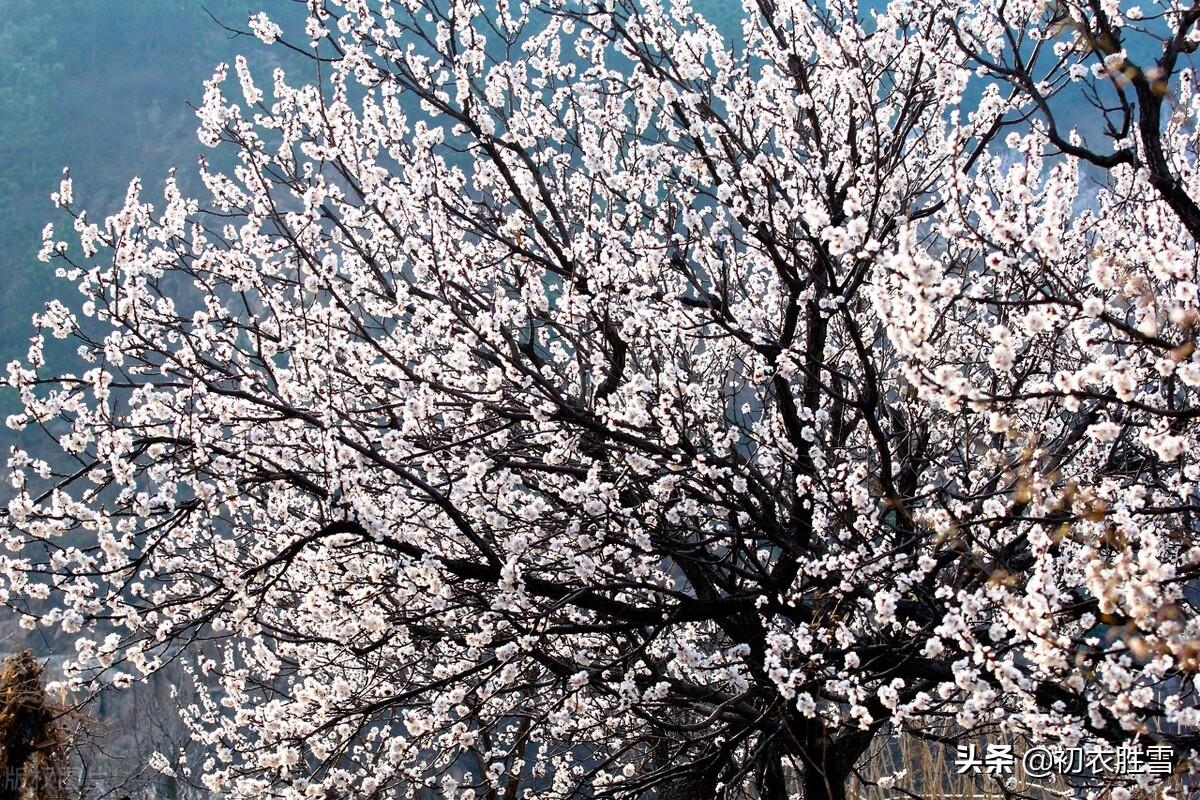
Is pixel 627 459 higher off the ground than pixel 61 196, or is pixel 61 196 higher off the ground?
pixel 61 196

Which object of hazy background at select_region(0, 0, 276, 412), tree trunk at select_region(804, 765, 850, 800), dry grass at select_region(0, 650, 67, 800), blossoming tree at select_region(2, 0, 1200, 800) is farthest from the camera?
hazy background at select_region(0, 0, 276, 412)

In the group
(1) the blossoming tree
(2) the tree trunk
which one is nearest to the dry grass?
(1) the blossoming tree

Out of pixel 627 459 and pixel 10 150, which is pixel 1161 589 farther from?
pixel 10 150

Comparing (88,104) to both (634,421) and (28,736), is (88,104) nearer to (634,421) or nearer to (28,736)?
(28,736)

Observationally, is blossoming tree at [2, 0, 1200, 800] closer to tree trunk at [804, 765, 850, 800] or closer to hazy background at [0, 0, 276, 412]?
tree trunk at [804, 765, 850, 800]

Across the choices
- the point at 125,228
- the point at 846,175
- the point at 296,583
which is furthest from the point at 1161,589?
the point at 296,583

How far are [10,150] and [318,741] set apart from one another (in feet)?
110

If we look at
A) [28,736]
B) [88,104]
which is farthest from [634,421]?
[88,104]

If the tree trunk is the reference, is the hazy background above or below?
above

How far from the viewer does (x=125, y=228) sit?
13.1ft

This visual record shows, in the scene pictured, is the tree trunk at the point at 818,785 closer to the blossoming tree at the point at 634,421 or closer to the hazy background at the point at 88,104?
the blossoming tree at the point at 634,421

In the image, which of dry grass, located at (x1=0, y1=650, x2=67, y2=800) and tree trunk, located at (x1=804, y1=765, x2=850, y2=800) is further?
tree trunk, located at (x1=804, y1=765, x2=850, y2=800)

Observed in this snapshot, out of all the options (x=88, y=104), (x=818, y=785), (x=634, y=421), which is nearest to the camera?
(x=634, y=421)

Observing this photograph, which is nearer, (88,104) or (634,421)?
(634,421)
